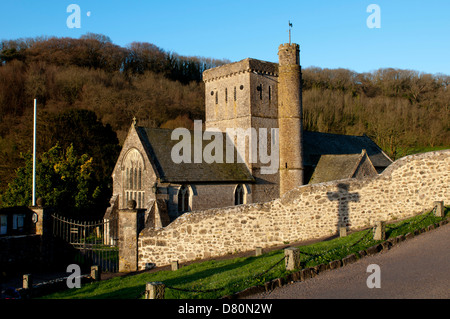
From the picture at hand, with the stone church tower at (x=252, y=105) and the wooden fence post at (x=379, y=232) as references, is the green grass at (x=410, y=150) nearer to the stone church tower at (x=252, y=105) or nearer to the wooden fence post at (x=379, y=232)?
the stone church tower at (x=252, y=105)

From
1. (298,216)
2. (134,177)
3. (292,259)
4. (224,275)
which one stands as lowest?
(224,275)

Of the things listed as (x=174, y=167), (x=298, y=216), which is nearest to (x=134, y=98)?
(x=174, y=167)

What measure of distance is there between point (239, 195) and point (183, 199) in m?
4.27

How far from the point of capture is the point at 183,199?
894 inches

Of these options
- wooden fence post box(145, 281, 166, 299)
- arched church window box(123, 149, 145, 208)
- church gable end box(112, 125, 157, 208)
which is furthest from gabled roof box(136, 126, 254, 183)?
wooden fence post box(145, 281, 166, 299)

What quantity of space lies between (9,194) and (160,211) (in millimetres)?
10229

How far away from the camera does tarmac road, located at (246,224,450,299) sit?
7.80 m

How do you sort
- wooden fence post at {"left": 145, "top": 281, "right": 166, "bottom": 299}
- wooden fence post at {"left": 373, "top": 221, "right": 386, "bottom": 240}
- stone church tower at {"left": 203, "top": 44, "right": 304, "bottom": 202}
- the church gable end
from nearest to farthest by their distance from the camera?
wooden fence post at {"left": 145, "top": 281, "right": 166, "bottom": 299}
wooden fence post at {"left": 373, "top": 221, "right": 386, "bottom": 240}
the church gable end
stone church tower at {"left": 203, "top": 44, "right": 304, "bottom": 202}

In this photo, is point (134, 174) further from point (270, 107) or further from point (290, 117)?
point (290, 117)

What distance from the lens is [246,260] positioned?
13555 millimetres

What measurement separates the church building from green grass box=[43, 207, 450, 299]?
873 cm

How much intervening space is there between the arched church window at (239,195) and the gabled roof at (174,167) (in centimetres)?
56

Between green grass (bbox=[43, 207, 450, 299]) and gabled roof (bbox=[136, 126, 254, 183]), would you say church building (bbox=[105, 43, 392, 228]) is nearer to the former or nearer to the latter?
gabled roof (bbox=[136, 126, 254, 183])
